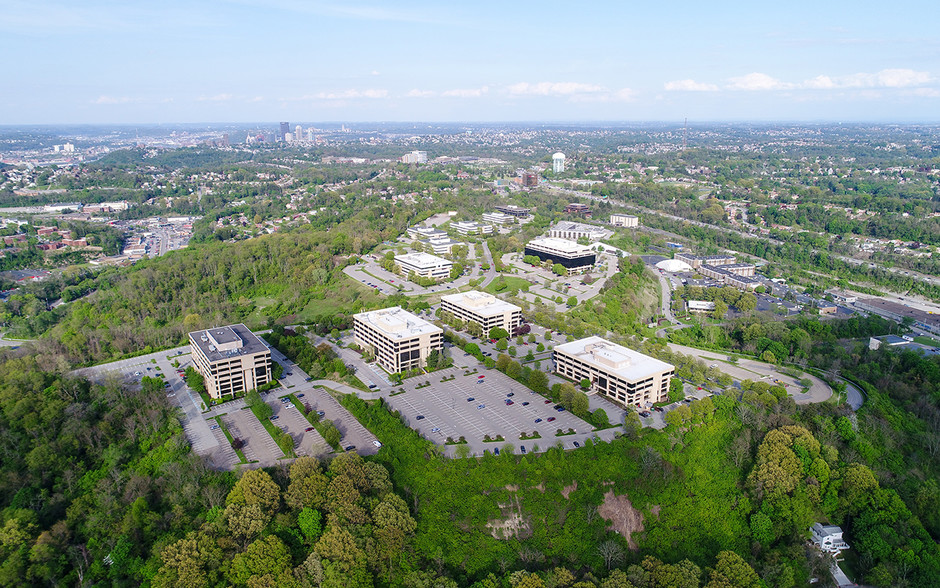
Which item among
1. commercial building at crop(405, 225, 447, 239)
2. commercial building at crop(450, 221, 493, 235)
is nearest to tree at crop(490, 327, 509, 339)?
commercial building at crop(405, 225, 447, 239)

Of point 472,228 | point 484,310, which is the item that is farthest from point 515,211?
point 484,310

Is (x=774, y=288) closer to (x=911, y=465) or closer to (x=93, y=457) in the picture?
(x=911, y=465)

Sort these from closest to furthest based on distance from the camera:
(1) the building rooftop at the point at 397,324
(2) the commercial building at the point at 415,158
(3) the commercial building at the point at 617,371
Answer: (3) the commercial building at the point at 617,371, (1) the building rooftop at the point at 397,324, (2) the commercial building at the point at 415,158

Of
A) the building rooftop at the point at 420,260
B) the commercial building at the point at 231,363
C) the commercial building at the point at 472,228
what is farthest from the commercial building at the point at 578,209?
the commercial building at the point at 231,363

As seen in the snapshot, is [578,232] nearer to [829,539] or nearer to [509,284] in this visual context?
[509,284]

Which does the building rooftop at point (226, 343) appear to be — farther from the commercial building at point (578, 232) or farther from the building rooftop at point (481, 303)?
the commercial building at point (578, 232)

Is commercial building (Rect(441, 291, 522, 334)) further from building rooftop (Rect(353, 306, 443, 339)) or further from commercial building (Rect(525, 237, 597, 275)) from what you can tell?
commercial building (Rect(525, 237, 597, 275))

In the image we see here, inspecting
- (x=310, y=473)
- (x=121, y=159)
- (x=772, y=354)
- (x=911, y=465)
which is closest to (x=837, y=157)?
(x=772, y=354)
